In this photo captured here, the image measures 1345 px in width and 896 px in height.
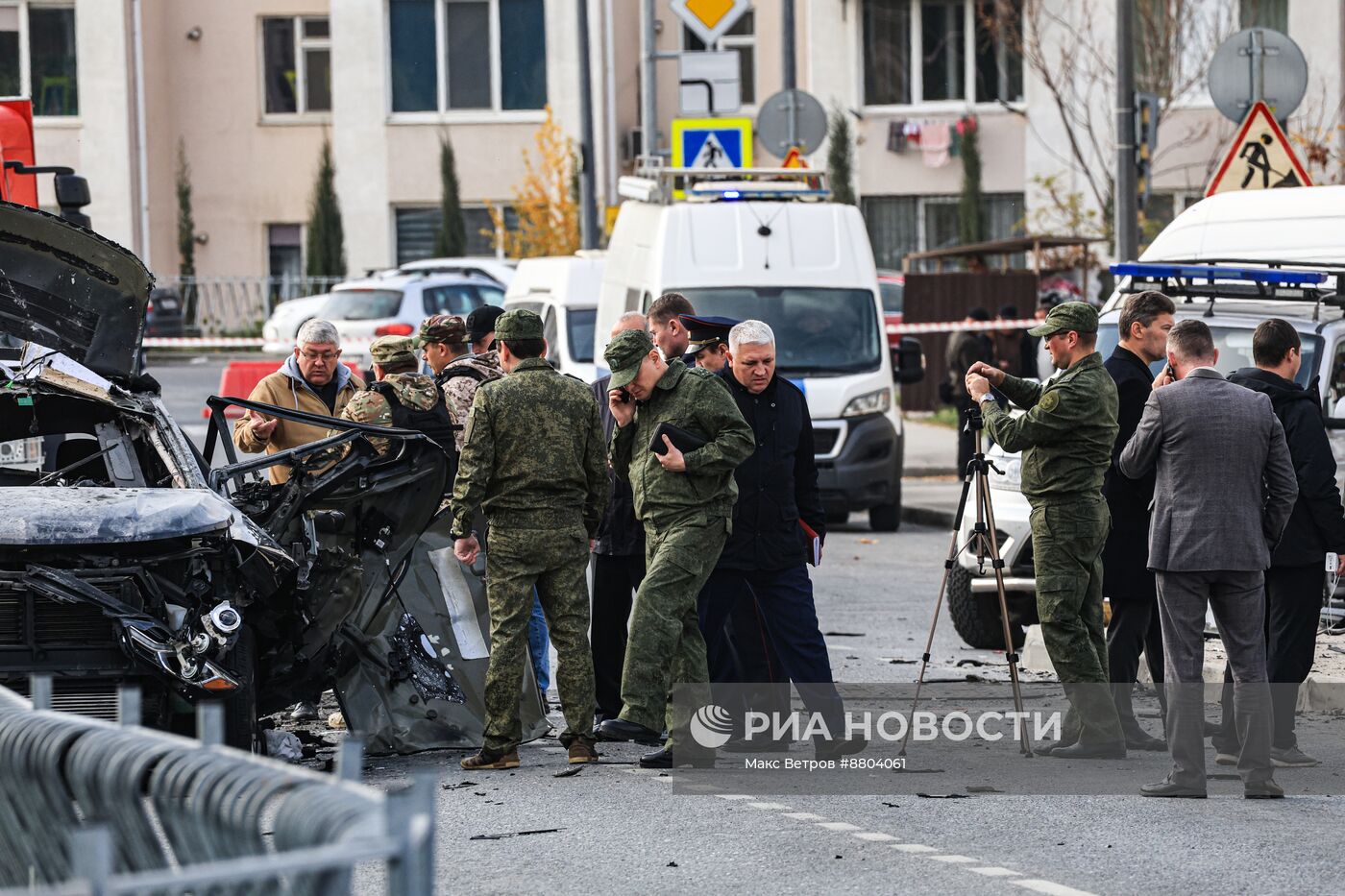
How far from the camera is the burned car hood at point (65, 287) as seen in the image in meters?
8.68

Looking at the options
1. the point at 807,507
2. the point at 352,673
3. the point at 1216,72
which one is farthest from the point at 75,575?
the point at 1216,72

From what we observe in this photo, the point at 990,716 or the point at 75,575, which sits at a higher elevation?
the point at 75,575

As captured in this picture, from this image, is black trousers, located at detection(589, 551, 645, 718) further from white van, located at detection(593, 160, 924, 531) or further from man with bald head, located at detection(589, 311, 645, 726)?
white van, located at detection(593, 160, 924, 531)

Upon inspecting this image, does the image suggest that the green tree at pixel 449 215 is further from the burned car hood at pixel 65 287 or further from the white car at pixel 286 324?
the burned car hood at pixel 65 287

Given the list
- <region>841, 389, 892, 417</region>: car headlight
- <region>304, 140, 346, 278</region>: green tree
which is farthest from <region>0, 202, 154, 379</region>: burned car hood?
<region>304, 140, 346, 278</region>: green tree

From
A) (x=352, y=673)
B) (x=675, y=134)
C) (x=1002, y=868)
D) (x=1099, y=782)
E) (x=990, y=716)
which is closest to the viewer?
(x=1002, y=868)

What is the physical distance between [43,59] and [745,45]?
13.3m

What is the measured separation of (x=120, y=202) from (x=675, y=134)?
70.2ft

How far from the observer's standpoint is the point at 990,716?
9289mm

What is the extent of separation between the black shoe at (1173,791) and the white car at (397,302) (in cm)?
2250

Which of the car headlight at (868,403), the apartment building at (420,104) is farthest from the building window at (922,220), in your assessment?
the car headlight at (868,403)

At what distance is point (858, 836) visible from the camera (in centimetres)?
688

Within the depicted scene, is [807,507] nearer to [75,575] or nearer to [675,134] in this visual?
[75,575]

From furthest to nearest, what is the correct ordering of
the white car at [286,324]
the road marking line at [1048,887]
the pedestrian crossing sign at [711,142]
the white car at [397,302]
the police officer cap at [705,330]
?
the white car at [286,324] < the white car at [397,302] < the pedestrian crossing sign at [711,142] < the police officer cap at [705,330] < the road marking line at [1048,887]
